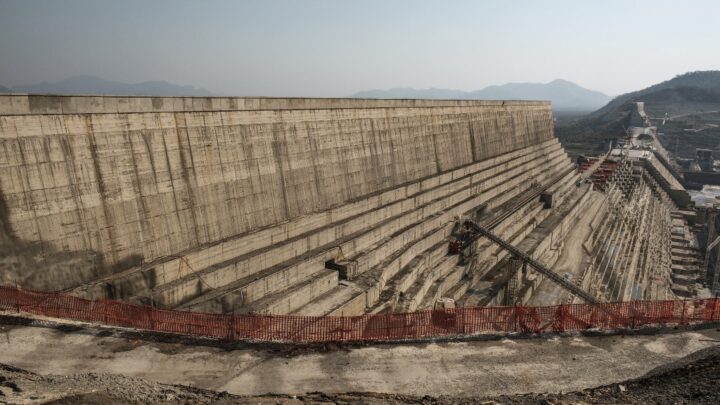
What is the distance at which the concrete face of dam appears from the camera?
13266 millimetres

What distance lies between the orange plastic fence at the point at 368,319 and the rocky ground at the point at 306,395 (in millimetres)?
2799

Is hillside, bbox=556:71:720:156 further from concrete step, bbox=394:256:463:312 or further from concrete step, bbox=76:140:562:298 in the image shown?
concrete step, bbox=394:256:463:312

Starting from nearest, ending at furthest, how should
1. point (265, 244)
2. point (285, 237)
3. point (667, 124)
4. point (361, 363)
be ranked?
point (361, 363) < point (265, 244) < point (285, 237) < point (667, 124)

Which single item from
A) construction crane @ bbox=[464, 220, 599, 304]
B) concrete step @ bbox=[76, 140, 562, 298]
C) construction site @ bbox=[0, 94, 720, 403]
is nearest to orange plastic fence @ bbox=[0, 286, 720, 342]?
construction site @ bbox=[0, 94, 720, 403]

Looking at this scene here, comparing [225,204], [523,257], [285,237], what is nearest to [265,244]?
[285,237]

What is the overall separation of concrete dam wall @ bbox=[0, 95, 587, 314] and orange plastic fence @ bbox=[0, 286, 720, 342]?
97cm

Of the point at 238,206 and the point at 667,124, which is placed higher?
the point at 238,206

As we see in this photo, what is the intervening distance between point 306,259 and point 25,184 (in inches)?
390

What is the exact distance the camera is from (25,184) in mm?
12758

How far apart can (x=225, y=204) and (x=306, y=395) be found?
34.6 feet

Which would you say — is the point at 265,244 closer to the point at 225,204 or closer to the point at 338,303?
the point at 225,204

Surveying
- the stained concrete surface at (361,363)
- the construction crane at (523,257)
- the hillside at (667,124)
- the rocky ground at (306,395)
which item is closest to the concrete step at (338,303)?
the stained concrete surface at (361,363)

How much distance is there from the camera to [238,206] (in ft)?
61.2

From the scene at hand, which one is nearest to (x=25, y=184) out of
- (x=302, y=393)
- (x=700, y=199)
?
(x=302, y=393)
